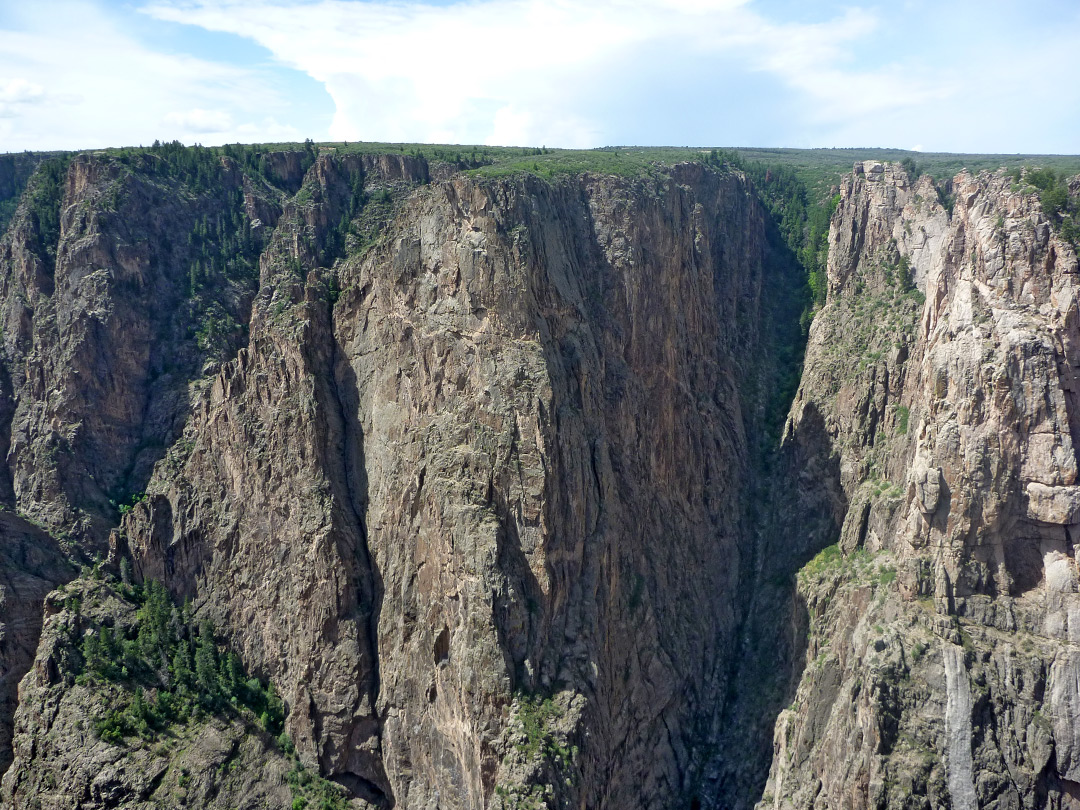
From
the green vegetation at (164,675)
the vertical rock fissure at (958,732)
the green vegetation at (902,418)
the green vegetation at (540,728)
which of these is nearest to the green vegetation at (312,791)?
the green vegetation at (164,675)

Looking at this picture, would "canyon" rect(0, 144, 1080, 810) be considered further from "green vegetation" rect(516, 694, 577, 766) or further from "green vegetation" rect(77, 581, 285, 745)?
"green vegetation" rect(77, 581, 285, 745)

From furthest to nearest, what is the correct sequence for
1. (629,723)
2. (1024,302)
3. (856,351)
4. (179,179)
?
(179,179) → (856,351) → (629,723) → (1024,302)

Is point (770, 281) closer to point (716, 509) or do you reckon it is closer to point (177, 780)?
point (716, 509)

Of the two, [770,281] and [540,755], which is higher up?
[770,281]

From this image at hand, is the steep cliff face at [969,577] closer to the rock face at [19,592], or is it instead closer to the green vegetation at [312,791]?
the green vegetation at [312,791]

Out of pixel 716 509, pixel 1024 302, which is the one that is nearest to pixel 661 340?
pixel 716 509

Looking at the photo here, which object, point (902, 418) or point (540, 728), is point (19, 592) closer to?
point (540, 728)

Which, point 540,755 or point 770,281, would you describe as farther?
point 770,281
